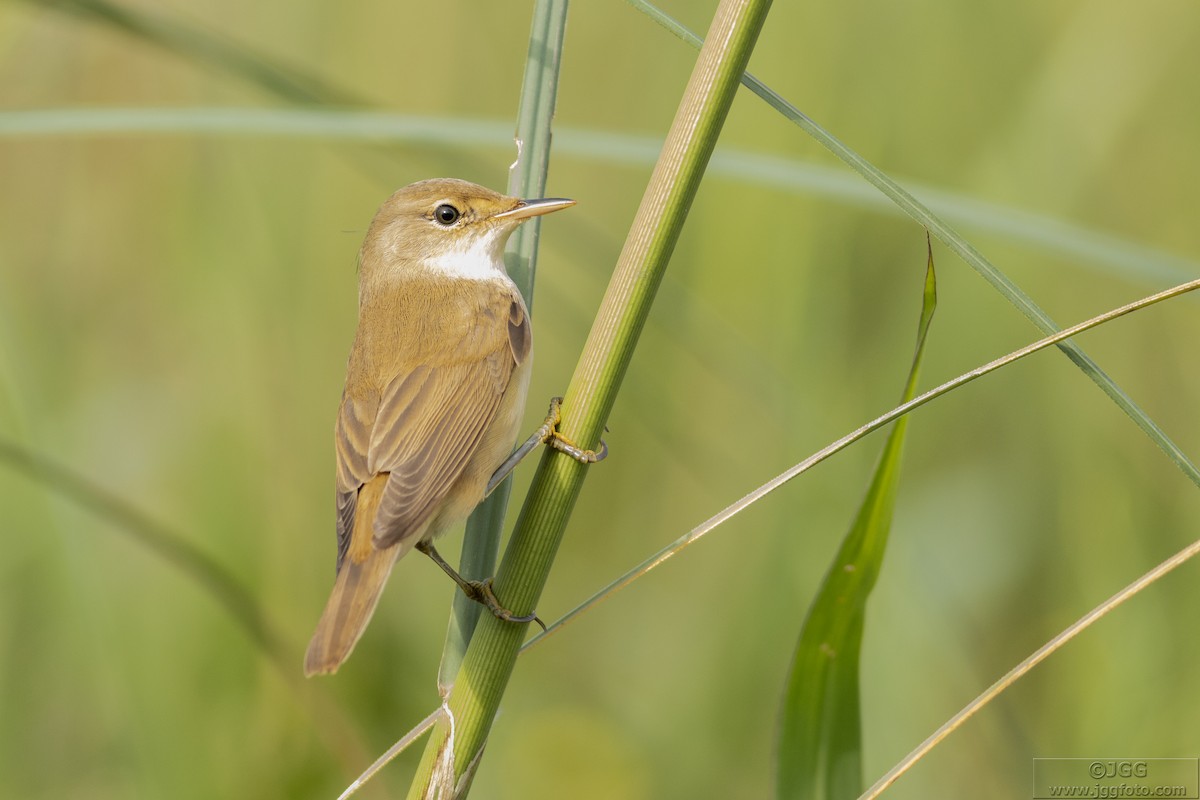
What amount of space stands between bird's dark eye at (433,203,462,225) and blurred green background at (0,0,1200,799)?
6.3 inches

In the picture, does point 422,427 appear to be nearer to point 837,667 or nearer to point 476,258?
point 476,258

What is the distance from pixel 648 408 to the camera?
3.94 meters

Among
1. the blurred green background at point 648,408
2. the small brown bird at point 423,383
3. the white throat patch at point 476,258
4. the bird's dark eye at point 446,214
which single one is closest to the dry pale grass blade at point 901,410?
the small brown bird at point 423,383

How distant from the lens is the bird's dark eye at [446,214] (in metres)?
2.97

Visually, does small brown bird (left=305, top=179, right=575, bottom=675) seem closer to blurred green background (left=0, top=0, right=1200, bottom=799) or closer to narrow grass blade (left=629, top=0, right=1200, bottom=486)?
blurred green background (left=0, top=0, right=1200, bottom=799)

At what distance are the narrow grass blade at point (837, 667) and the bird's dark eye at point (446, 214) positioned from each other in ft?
4.85

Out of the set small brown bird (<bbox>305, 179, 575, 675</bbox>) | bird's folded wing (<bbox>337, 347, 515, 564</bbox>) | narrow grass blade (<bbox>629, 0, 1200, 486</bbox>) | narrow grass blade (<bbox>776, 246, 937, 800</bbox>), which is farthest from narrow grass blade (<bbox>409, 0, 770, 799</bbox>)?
bird's folded wing (<bbox>337, 347, 515, 564</bbox>)

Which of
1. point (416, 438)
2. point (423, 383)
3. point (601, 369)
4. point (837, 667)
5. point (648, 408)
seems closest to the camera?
point (601, 369)

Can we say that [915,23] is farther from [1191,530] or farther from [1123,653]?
[1123,653]

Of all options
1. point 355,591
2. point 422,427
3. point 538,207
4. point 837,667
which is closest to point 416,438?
point 422,427

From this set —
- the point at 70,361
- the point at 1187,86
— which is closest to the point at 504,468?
the point at 70,361

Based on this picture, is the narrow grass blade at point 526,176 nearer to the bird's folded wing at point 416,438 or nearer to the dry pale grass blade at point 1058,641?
the bird's folded wing at point 416,438

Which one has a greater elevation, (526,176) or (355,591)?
(526,176)

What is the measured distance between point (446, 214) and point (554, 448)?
4.22 ft
